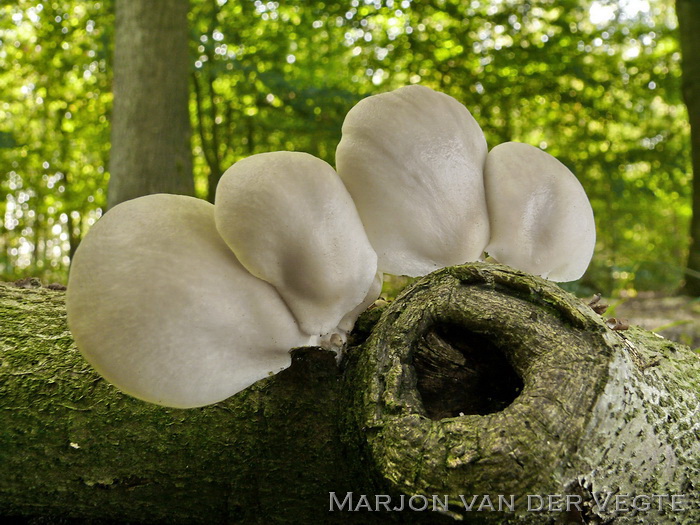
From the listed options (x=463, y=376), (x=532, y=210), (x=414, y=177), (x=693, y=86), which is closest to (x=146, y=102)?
(x=414, y=177)

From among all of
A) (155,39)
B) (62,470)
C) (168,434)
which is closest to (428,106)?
(168,434)

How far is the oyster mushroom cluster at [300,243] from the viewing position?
1.14 m

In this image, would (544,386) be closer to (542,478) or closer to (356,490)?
(542,478)

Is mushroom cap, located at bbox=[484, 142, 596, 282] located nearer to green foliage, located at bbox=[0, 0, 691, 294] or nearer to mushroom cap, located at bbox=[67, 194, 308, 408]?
mushroom cap, located at bbox=[67, 194, 308, 408]

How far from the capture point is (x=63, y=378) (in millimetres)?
1442

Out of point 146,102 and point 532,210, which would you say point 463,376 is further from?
point 146,102

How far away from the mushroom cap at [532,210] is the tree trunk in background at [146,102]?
8.86ft

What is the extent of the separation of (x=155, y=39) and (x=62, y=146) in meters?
8.34

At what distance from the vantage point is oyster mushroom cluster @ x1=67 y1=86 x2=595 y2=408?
3.74 ft

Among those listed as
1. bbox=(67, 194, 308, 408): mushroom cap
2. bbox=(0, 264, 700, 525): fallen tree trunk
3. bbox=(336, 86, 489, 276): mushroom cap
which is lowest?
bbox=(0, 264, 700, 525): fallen tree trunk

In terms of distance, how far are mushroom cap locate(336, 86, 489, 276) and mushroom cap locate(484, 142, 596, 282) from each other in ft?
0.18

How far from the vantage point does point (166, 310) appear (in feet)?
3.71

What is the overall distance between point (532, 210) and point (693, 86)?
6349 millimetres

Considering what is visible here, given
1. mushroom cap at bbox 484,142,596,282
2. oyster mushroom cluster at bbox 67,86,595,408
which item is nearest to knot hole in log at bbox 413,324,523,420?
oyster mushroom cluster at bbox 67,86,595,408
